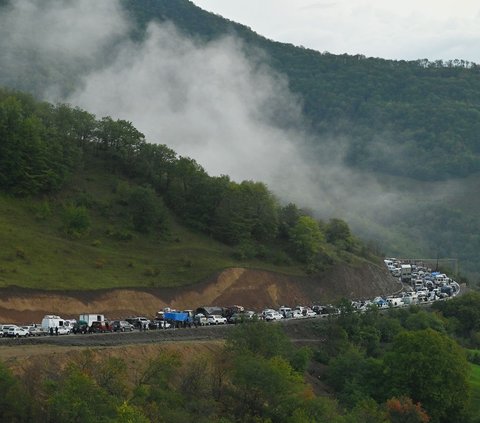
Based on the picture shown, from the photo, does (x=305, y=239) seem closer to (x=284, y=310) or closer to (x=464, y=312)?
(x=284, y=310)

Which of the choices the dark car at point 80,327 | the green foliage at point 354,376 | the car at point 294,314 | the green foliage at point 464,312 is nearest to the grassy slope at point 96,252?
the dark car at point 80,327

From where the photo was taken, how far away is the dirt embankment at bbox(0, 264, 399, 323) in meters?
72.5

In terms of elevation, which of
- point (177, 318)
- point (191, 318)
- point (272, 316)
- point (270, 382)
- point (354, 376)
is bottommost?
point (354, 376)

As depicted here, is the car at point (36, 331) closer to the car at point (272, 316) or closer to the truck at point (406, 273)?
the car at point (272, 316)

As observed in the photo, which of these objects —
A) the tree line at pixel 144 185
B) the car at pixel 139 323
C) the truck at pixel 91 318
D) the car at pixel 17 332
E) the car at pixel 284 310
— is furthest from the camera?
the tree line at pixel 144 185

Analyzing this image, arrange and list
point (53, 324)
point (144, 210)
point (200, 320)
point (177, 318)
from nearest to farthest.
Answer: point (53, 324), point (177, 318), point (200, 320), point (144, 210)

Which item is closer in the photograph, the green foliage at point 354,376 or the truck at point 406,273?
the green foliage at point 354,376

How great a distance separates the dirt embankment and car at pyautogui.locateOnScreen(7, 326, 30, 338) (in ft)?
22.2

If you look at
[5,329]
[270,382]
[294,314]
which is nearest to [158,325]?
[5,329]

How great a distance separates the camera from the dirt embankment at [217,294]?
72.5 metres

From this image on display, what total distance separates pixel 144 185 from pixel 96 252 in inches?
798

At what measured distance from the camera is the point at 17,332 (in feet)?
204

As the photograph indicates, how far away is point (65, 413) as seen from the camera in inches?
1585

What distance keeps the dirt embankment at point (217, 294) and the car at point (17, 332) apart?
6.76m
